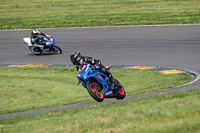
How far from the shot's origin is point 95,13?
3747 centimetres

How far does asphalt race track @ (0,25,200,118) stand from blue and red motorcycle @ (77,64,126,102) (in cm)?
643

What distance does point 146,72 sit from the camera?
18250 millimetres

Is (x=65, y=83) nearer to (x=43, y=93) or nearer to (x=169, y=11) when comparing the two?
(x=43, y=93)

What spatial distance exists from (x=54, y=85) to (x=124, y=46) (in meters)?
9.34

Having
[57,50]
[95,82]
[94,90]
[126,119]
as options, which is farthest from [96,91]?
[57,50]

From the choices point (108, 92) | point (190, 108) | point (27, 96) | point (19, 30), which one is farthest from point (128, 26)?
point (190, 108)

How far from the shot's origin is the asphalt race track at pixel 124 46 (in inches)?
829

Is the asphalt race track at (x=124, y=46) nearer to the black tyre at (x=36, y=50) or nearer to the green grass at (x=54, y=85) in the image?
the black tyre at (x=36, y=50)

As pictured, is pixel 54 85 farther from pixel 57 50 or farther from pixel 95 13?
pixel 95 13

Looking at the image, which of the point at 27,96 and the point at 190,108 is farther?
the point at 27,96

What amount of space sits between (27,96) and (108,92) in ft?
12.9

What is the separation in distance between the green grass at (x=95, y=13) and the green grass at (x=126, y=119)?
21709 millimetres

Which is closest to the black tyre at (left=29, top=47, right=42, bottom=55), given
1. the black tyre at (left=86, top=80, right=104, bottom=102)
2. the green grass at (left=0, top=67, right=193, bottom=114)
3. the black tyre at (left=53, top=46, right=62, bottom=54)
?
the black tyre at (left=53, top=46, right=62, bottom=54)

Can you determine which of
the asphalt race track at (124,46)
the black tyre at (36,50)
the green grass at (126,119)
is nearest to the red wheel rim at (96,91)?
the green grass at (126,119)
